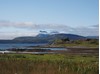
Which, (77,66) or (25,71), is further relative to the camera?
(77,66)

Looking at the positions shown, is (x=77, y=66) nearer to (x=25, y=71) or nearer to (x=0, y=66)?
(x=25, y=71)

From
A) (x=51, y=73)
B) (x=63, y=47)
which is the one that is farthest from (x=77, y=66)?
(x=63, y=47)

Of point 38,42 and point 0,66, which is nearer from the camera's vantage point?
point 0,66

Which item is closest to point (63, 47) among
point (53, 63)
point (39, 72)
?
point (53, 63)

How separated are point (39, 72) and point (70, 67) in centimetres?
54

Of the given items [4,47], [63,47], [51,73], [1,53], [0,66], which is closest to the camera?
[51,73]

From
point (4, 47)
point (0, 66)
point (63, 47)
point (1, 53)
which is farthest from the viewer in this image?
point (63, 47)

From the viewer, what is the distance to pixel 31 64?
438 centimetres

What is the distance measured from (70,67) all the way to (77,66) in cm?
13

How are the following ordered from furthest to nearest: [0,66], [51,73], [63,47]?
[63,47], [0,66], [51,73]

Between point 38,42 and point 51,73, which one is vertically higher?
point 38,42

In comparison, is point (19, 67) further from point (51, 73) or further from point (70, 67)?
point (70, 67)

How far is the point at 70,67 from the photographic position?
434cm

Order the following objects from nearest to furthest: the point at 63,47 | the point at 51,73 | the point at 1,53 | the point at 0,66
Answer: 1. the point at 51,73
2. the point at 0,66
3. the point at 1,53
4. the point at 63,47
